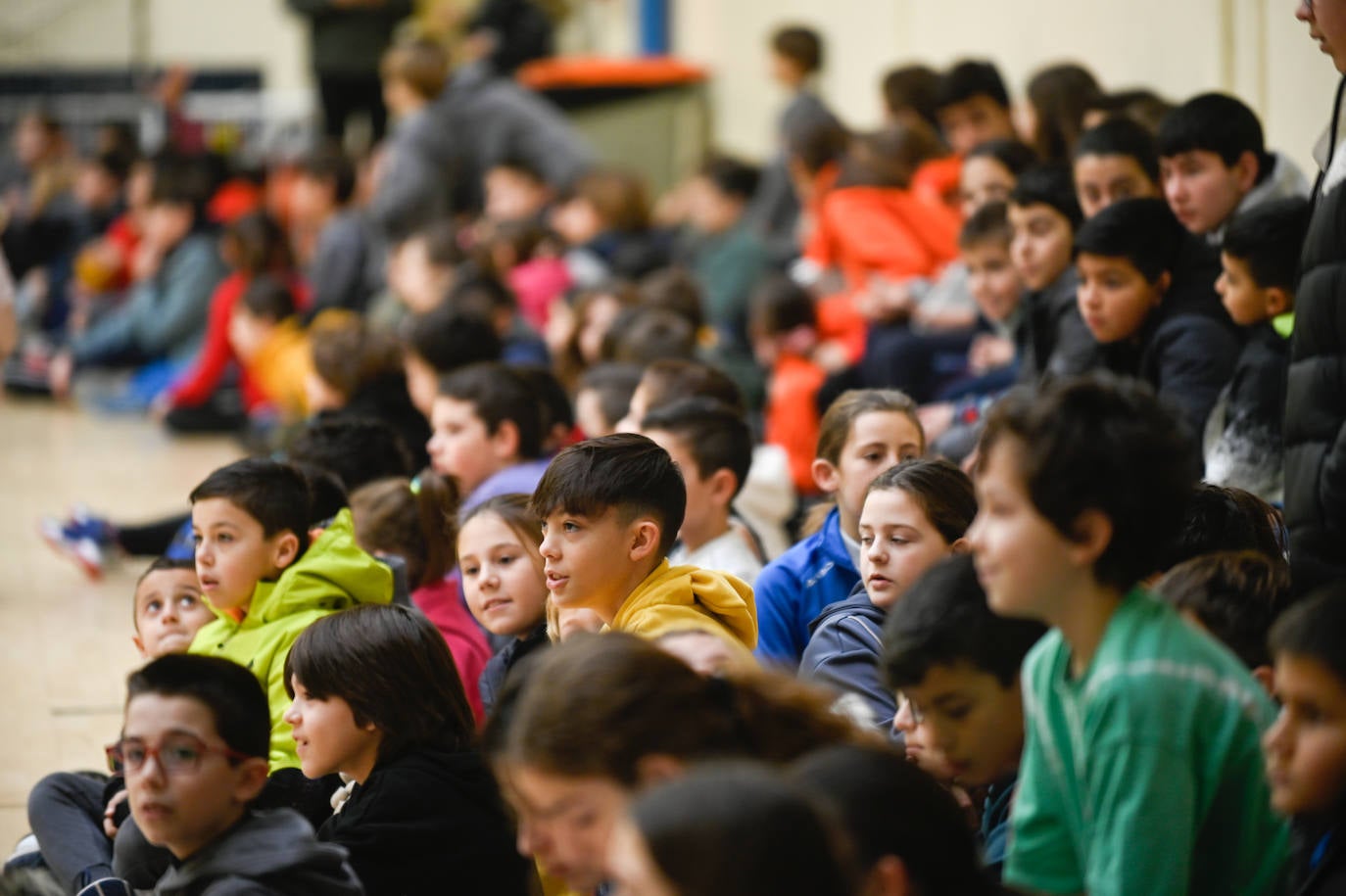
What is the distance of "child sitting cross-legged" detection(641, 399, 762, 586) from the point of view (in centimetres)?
427

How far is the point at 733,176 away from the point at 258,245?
2.99m

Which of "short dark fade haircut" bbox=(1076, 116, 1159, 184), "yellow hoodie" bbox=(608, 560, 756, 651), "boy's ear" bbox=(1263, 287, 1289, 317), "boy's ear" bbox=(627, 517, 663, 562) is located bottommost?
"yellow hoodie" bbox=(608, 560, 756, 651)

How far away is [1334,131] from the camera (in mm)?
3555

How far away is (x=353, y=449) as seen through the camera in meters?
5.11

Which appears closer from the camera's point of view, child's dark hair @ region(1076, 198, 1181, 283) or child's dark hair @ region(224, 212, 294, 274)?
child's dark hair @ region(1076, 198, 1181, 283)

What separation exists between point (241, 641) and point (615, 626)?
1057mm

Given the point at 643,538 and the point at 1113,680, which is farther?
the point at 643,538

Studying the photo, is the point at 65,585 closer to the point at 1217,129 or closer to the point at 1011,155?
the point at 1011,155

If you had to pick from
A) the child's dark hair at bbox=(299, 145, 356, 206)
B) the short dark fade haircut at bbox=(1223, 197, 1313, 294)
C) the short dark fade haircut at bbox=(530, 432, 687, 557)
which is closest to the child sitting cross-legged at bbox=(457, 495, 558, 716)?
the short dark fade haircut at bbox=(530, 432, 687, 557)

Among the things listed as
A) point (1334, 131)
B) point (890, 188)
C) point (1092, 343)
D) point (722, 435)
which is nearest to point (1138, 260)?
point (1092, 343)

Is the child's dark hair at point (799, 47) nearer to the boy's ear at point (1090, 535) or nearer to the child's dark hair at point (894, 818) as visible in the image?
the boy's ear at point (1090, 535)

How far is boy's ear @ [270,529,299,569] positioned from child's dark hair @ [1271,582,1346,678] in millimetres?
2398

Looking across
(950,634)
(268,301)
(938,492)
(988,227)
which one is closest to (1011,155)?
Answer: (988,227)

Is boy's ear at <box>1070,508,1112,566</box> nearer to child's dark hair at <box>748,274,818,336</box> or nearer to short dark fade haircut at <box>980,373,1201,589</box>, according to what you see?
short dark fade haircut at <box>980,373,1201,589</box>
